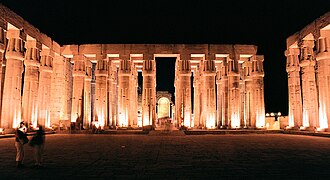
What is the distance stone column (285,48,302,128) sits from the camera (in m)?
22.8

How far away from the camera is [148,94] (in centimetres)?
2636

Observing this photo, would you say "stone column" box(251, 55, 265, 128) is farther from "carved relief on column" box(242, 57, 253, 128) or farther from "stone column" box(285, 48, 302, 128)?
"stone column" box(285, 48, 302, 128)

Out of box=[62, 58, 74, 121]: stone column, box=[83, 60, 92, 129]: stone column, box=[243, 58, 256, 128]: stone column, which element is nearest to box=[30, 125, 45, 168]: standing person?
box=[83, 60, 92, 129]: stone column

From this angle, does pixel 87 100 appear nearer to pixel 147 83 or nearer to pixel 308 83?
pixel 147 83

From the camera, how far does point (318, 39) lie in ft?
64.8

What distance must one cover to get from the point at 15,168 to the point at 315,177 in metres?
6.88

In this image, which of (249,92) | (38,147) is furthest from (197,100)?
(38,147)

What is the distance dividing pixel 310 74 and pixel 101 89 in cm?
1855

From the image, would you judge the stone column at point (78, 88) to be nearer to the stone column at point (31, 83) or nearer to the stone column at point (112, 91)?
the stone column at point (112, 91)

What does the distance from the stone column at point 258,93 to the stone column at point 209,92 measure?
4.00 meters

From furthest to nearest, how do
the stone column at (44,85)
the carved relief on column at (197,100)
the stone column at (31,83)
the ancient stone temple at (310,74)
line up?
the carved relief on column at (197,100) < the stone column at (44,85) < the stone column at (31,83) < the ancient stone temple at (310,74)

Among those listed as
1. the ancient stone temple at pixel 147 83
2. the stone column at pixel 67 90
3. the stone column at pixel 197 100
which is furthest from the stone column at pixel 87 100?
the stone column at pixel 197 100

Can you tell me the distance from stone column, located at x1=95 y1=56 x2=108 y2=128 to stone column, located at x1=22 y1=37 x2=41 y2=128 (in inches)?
241

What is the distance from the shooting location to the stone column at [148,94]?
85.2 ft
